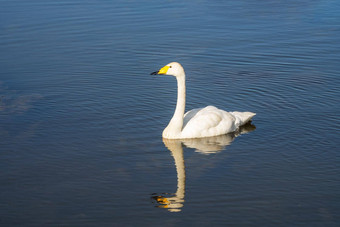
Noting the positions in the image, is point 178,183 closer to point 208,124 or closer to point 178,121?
point 178,121

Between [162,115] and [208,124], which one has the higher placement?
[208,124]

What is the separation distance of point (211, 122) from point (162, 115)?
1.77 meters

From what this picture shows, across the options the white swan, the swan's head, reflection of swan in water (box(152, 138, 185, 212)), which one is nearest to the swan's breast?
the white swan

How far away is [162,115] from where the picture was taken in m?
16.6

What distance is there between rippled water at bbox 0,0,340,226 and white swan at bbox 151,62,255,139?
230mm

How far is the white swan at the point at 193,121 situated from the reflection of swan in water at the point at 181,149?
14 cm

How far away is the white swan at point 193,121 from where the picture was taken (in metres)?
15.2

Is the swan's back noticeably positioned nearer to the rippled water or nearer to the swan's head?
the rippled water

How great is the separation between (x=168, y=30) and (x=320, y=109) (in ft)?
31.2

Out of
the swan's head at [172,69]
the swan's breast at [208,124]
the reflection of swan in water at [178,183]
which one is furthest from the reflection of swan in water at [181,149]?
the swan's head at [172,69]

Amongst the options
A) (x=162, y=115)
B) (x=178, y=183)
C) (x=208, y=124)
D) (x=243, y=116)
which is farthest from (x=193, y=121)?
(x=178, y=183)

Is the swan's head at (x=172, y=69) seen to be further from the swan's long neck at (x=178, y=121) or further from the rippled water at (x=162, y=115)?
the rippled water at (x=162, y=115)

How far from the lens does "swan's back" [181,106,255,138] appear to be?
15273 mm

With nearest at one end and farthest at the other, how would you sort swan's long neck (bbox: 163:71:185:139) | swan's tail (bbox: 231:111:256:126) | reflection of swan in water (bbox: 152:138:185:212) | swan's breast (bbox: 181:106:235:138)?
reflection of swan in water (bbox: 152:138:185:212) < swan's long neck (bbox: 163:71:185:139) < swan's breast (bbox: 181:106:235:138) < swan's tail (bbox: 231:111:256:126)
